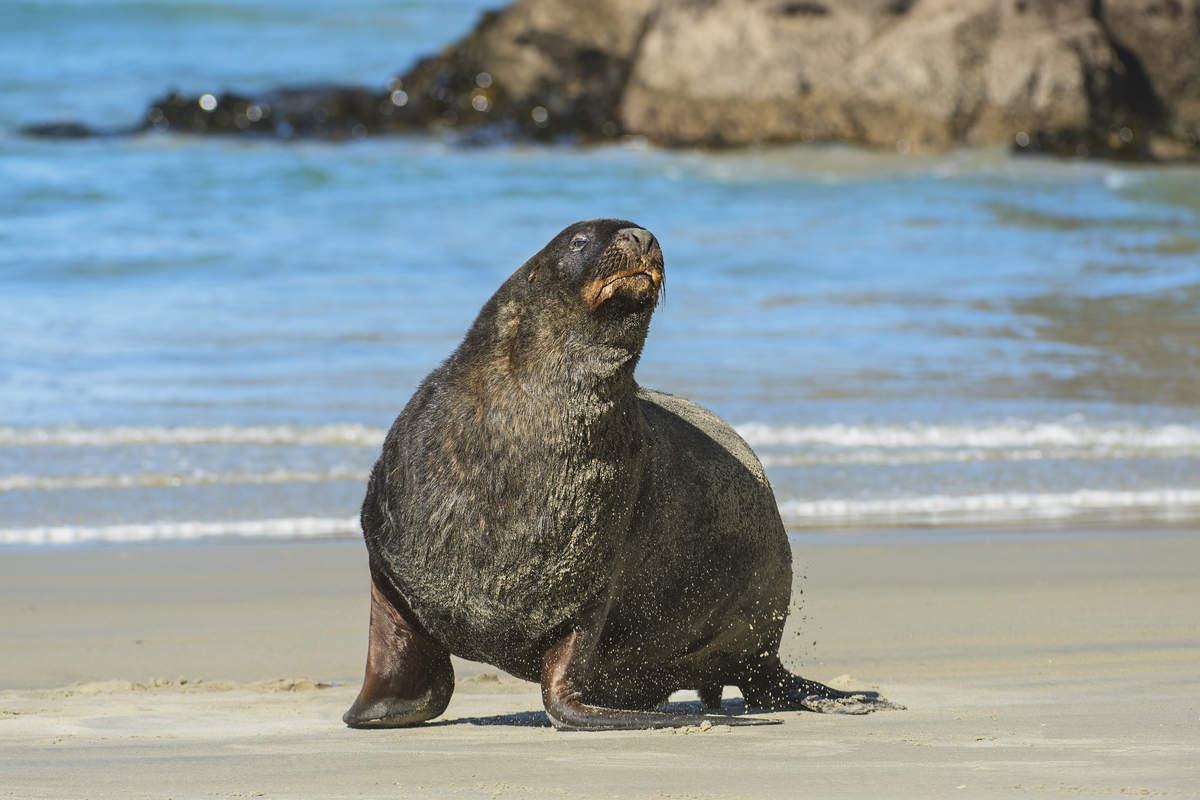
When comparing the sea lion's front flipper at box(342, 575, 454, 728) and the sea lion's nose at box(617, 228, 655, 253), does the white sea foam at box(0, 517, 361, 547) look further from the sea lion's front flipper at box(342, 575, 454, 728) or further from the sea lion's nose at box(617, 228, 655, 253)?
the sea lion's nose at box(617, 228, 655, 253)

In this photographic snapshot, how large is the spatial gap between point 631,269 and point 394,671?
4.27 feet

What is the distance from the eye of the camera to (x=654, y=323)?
1281cm

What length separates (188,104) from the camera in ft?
86.6

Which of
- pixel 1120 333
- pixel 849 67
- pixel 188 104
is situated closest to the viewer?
pixel 1120 333

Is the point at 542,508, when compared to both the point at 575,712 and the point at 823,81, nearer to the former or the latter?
the point at 575,712

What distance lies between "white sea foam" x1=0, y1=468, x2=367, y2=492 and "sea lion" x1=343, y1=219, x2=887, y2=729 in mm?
3750

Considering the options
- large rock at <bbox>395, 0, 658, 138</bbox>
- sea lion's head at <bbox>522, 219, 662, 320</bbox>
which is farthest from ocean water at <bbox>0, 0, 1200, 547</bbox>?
sea lion's head at <bbox>522, 219, 662, 320</bbox>

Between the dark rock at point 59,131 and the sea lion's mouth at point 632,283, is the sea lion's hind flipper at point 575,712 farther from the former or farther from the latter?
the dark rock at point 59,131

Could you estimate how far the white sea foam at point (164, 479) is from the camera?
Result: 8.10m

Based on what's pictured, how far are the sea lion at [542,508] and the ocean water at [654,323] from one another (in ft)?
9.87

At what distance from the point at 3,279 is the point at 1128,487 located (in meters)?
10.3

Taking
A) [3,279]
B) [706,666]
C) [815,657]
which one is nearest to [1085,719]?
[706,666]

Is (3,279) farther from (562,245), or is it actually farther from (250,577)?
(562,245)

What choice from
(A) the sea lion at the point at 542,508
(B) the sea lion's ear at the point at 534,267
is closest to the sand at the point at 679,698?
(A) the sea lion at the point at 542,508
